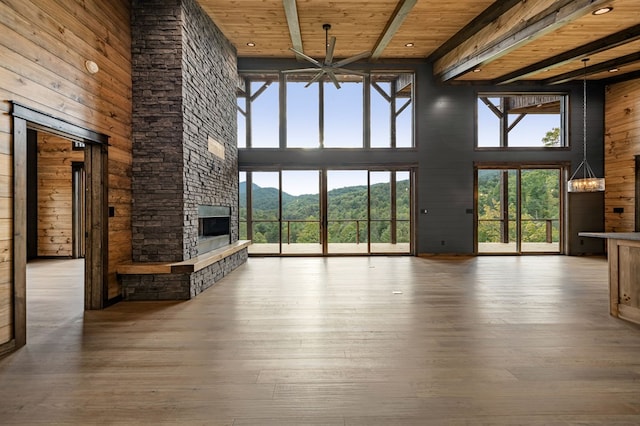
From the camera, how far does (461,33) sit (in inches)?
254

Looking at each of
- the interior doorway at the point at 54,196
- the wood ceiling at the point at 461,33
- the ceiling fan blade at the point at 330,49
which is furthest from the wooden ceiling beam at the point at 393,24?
the interior doorway at the point at 54,196

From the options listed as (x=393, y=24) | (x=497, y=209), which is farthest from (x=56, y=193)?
(x=497, y=209)

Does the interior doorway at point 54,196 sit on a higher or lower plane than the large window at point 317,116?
lower

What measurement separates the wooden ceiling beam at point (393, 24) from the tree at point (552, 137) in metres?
4.88

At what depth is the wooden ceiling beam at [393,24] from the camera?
5312 mm

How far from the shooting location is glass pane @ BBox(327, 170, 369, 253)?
831 centimetres

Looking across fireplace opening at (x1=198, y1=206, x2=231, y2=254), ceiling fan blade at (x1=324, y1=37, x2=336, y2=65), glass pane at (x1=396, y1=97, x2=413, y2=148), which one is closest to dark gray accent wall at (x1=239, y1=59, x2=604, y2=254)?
glass pane at (x1=396, y1=97, x2=413, y2=148)

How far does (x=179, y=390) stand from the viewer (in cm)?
216

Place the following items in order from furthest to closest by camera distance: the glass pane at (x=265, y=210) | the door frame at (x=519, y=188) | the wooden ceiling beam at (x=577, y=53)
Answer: the glass pane at (x=265, y=210), the door frame at (x=519, y=188), the wooden ceiling beam at (x=577, y=53)

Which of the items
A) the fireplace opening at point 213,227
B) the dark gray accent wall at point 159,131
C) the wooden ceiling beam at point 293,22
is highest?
the wooden ceiling beam at point 293,22

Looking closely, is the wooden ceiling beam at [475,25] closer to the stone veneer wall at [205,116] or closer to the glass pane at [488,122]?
the glass pane at [488,122]

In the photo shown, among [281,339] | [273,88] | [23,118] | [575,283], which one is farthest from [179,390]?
[273,88]

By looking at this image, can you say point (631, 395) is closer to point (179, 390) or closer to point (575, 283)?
point (179, 390)

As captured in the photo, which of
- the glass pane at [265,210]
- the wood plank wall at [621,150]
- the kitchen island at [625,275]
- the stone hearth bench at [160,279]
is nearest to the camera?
the kitchen island at [625,275]
